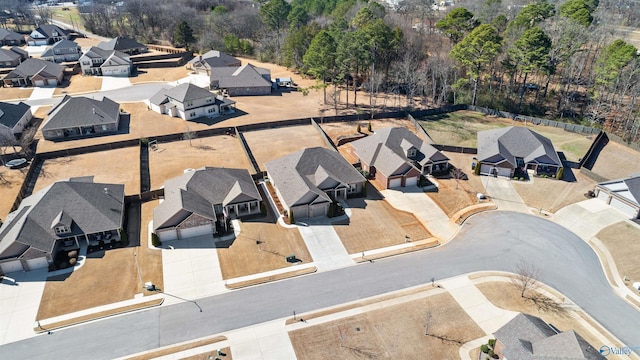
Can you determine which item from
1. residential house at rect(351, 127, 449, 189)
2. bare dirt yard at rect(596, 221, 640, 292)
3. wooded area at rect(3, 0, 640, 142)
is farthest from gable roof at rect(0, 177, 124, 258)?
bare dirt yard at rect(596, 221, 640, 292)

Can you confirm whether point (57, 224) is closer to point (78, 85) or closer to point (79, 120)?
point (79, 120)

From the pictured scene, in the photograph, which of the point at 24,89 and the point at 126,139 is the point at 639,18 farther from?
the point at 24,89

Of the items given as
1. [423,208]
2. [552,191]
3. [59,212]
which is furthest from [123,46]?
[552,191]

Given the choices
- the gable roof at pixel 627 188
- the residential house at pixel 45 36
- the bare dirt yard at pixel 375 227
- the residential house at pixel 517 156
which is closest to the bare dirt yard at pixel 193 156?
the bare dirt yard at pixel 375 227

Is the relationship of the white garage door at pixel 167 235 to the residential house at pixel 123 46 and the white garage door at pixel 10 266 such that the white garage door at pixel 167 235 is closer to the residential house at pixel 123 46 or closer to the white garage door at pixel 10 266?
the white garage door at pixel 10 266

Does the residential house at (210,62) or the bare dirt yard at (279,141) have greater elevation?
the residential house at (210,62)

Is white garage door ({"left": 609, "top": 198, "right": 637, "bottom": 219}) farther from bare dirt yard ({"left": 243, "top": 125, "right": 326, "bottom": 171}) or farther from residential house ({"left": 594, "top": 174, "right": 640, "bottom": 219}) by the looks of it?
bare dirt yard ({"left": 243, "top": 125, "right": 326, "bottom": 171})
